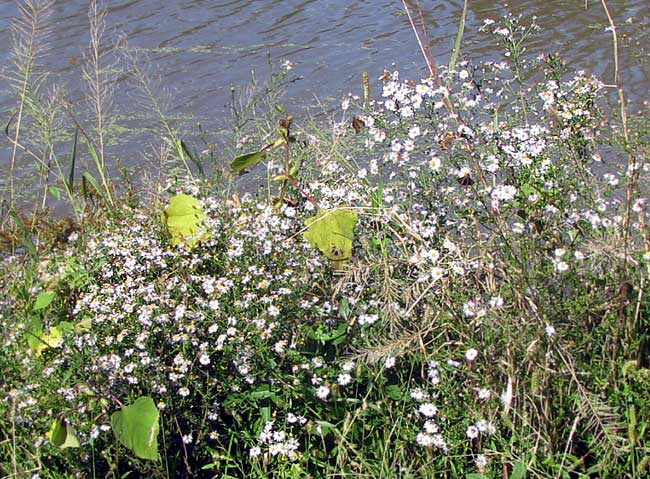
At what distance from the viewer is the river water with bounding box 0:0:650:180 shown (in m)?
7.19

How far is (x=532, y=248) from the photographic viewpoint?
2480 mm

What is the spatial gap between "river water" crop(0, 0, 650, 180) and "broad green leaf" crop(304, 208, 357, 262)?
148 inches

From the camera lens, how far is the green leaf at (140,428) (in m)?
2.50

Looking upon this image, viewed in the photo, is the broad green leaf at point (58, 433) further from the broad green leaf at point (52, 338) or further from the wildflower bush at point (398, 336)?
the broad green leaf at point (52, 338)

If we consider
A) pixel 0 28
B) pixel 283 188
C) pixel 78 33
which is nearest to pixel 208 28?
pixel 78 33

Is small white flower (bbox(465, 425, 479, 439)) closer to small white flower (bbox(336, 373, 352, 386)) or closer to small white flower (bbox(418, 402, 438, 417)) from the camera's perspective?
small white flower (bbox(418, 402, 438, 417))

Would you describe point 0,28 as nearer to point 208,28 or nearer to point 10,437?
point 208,28

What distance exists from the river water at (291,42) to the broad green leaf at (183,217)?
10.5ft

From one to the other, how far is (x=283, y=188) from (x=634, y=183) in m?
1.28

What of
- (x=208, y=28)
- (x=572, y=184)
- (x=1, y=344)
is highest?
(x=572, y=184)

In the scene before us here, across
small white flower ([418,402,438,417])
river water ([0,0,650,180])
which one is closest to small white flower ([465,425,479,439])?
small white flower ([418,402,438,417])

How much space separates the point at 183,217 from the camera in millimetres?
3338

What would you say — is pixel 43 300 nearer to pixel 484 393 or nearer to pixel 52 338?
pixel 52 338

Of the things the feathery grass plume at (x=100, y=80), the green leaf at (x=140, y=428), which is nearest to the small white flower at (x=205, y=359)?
the green leaf at (x=140, y=428)
